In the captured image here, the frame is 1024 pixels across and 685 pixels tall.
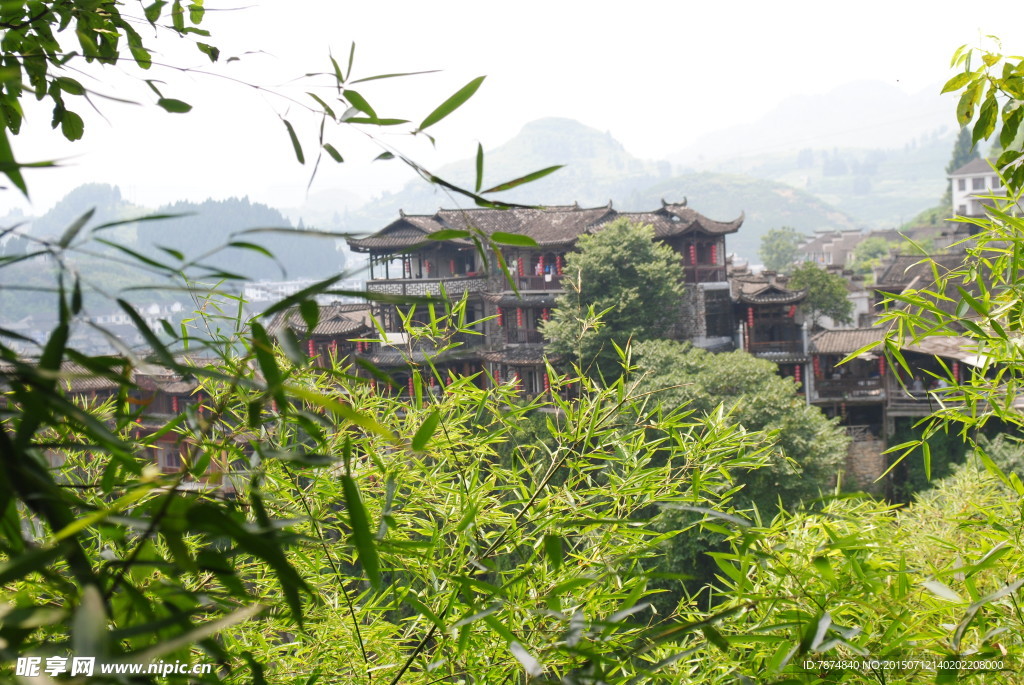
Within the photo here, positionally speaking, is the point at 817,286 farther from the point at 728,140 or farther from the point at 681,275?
the point at 728,140

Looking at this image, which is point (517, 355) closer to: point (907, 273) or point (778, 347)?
point (778, 347)

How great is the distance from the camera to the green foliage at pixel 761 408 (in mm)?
8750

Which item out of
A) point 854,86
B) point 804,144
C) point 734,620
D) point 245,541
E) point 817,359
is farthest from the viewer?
point 854,86

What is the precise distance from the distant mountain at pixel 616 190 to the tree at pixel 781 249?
20078 millimetres

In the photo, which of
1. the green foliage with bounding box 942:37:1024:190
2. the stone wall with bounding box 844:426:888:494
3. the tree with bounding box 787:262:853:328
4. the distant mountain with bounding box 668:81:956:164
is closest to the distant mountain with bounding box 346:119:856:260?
the distant mountain with bounding box 668:81:956:164

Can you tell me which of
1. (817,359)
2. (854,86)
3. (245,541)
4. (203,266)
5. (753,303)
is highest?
(854,86)

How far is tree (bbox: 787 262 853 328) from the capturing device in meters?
16.4

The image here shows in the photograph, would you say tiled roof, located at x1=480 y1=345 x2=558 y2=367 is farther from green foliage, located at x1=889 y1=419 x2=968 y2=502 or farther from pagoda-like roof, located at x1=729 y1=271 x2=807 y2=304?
green foliage, located at x1=889 y1=419 x2=968 y2=502

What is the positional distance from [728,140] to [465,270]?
179161mm

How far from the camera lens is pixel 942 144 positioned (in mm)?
123875

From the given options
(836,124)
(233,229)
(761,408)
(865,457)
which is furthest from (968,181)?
(836,124)

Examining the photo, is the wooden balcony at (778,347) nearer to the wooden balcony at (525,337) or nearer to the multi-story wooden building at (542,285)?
the multi-story wooden building at (542,285)

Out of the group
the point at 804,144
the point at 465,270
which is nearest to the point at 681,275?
the point at 465,270

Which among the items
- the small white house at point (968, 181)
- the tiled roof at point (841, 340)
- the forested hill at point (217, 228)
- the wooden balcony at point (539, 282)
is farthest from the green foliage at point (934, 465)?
the forested hill at point (217, 228)
